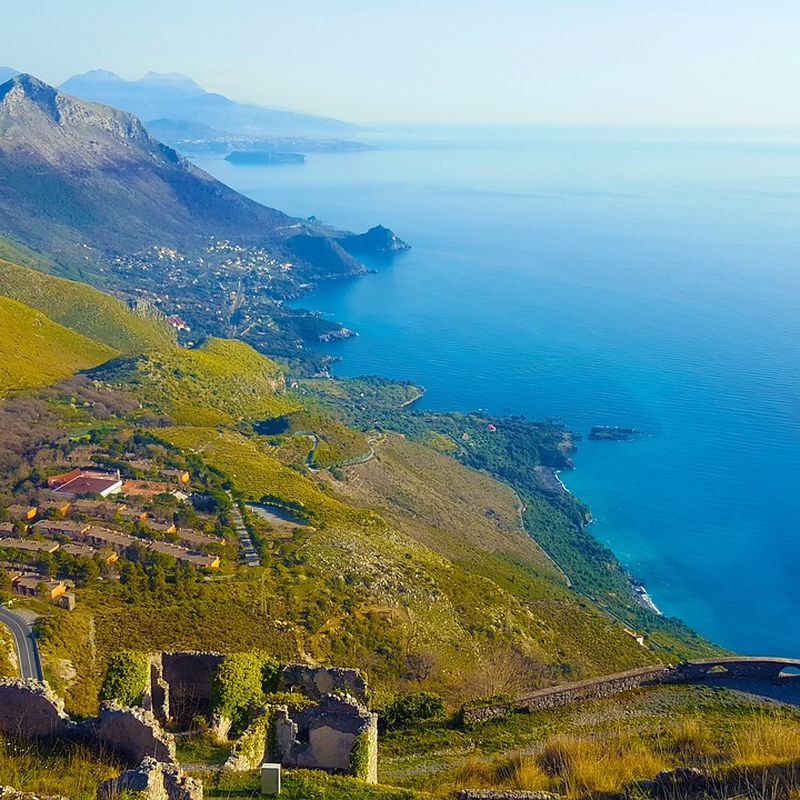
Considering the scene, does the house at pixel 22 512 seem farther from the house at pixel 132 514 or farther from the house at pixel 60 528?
the house at pixel 132 514

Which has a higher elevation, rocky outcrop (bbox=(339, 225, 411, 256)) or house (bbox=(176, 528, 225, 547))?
rocky outcrop (bbox=(339, 225, 411, 256))

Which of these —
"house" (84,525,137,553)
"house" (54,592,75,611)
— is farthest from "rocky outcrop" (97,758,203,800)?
"house" (84,525,137,553)

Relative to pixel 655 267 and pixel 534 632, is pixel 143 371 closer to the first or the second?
pixel 534 632

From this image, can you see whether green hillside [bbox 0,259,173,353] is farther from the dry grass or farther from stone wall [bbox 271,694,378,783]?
the dry grass

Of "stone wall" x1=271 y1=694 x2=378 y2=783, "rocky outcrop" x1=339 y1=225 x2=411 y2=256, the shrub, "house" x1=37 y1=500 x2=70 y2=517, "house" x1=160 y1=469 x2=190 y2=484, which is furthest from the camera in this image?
"rocky outcrop" x1=339 y1=225 x2=411 y2=256

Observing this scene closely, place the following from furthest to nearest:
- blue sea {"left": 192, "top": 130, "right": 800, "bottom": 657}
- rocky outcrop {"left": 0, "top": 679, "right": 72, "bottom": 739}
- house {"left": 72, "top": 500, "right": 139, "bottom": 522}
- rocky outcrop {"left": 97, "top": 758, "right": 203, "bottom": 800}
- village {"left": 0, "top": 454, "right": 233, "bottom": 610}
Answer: blue sea {"left": 192, "top": 130, "right": 800, "bottom": 657}, house {"left": 72, "top": 500, "right": 139, "bottom": 522}, village {"left": 0, "top": 454, "right": 233, "bottom": 610}, rocky outcrop {"left": 0, "top": 679, "right": 72, "bottom": 739}, rocky outcrop {"left": 97, "top": 758, "right": 203, "bottom": 800}

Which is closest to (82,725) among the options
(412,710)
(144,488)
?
(412,710)

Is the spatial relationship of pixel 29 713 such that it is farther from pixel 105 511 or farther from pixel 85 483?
pixel 85 483
